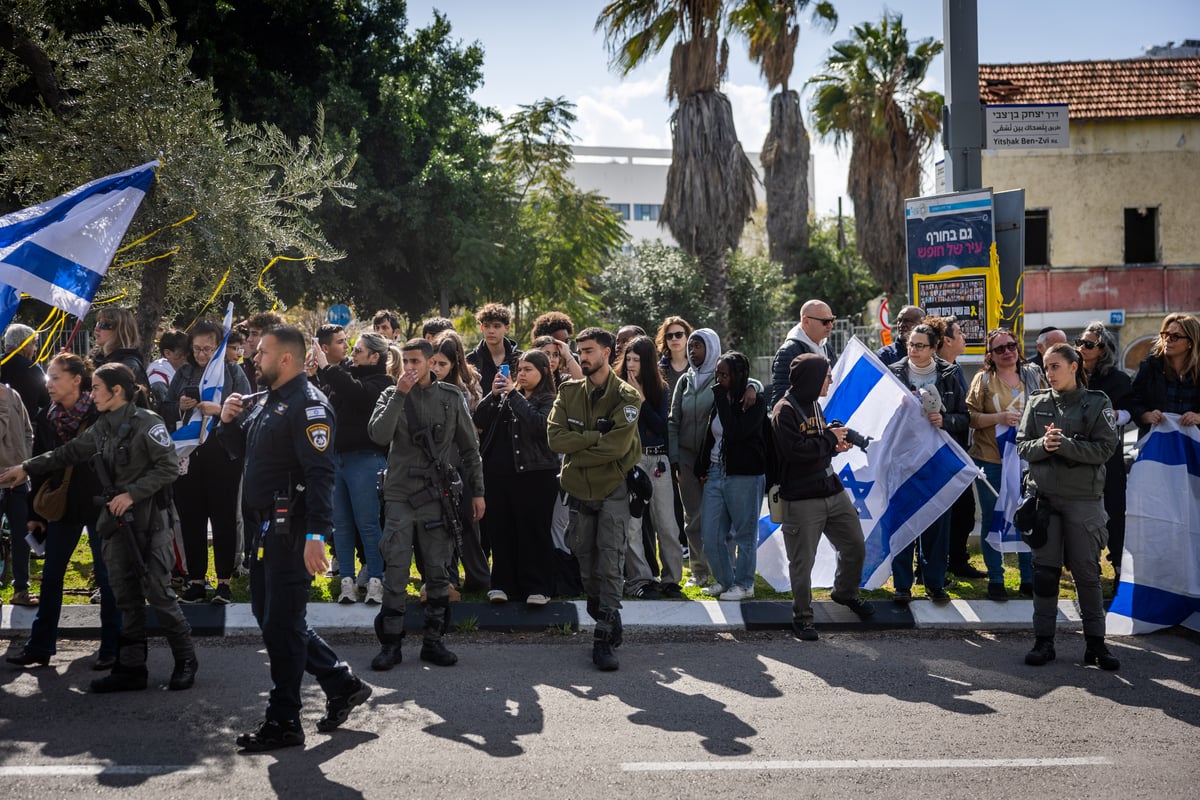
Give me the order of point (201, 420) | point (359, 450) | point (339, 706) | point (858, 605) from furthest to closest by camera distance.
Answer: point (359, 450), point (201, 420), point (858, 605), point (339, 706)

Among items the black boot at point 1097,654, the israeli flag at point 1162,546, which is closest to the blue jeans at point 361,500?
the black boot at point 1097,654

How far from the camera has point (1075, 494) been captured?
696 centimetres

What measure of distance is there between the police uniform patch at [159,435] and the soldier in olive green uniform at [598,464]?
235 centimetres

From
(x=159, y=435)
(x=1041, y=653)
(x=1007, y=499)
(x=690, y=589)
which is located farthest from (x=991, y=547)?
(x=159, y=435)

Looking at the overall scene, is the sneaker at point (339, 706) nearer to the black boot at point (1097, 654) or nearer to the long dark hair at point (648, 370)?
the long dark hair at point (648, 370)

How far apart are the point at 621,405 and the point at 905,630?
9.09ft

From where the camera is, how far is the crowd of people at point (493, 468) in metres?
6.27

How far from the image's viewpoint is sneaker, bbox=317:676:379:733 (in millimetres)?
5652

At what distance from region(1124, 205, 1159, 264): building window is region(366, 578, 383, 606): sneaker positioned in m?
23.4

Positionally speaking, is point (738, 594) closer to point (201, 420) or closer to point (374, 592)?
point (374, 592)

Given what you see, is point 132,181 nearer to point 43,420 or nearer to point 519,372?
point 43,420

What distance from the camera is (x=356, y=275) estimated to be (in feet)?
84.2

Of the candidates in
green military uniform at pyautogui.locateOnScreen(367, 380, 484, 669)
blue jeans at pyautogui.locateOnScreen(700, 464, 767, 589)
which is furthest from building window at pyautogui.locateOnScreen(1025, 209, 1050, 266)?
green military uniform at pyautogui.locateOnScreen(367, 380, 484, 669)

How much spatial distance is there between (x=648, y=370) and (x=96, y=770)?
5.05 m
